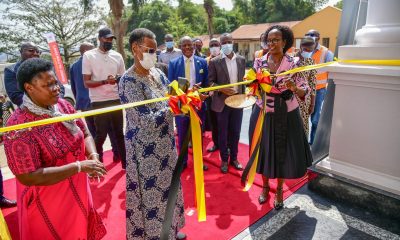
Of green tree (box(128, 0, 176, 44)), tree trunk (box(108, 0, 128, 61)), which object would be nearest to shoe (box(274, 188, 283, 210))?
tree trunk (box(108, 0, 128, 61))

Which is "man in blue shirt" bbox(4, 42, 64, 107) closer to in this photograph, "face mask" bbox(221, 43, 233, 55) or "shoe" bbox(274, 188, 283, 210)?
"face mask" bbox(221, 43, 233, 55)

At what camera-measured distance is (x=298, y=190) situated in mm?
3525

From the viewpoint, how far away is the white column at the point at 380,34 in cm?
273

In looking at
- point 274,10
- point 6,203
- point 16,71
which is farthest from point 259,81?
point 274,10

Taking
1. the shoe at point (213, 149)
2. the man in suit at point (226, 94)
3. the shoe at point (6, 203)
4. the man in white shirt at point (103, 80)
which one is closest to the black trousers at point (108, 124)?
the man in white shirt at point (103, 80)

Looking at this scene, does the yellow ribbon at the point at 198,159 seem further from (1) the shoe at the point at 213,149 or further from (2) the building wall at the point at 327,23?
(2) the building wall at the point at 327,23

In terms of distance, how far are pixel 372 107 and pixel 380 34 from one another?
732mm

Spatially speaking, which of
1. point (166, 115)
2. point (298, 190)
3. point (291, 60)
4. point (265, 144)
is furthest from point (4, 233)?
point (298, 190)

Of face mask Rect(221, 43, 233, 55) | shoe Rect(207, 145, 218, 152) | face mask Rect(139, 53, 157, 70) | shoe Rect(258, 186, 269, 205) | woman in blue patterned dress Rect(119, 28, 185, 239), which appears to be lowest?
shoe Rect(207, 145, 218, 152)

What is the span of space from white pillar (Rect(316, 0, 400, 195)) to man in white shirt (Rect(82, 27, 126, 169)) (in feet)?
9.39

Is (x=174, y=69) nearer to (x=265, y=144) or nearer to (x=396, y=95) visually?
(x=265, y=144)

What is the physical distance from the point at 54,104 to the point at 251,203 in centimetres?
242

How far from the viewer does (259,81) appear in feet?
9.16

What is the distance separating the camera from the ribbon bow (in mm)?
2754
